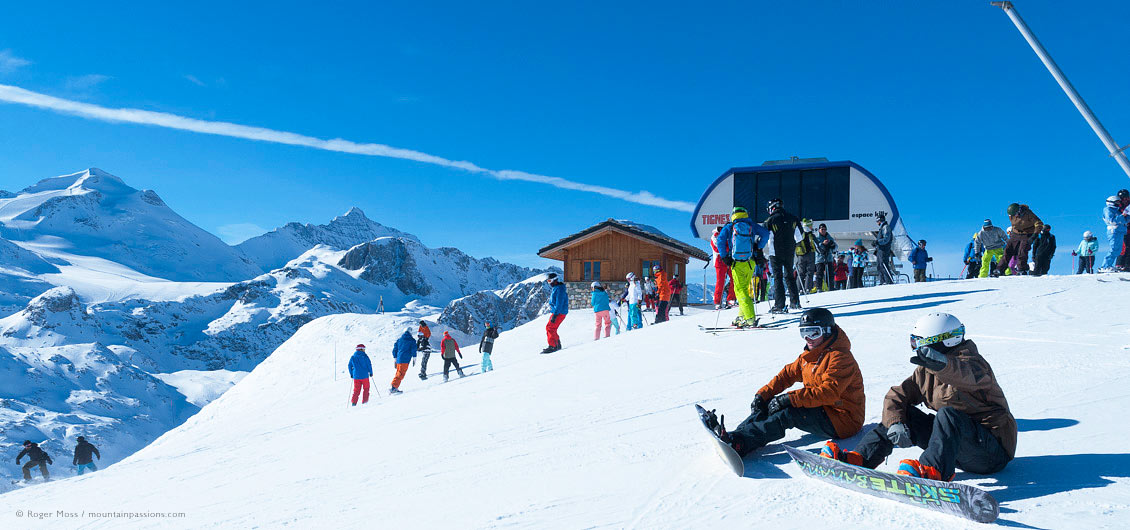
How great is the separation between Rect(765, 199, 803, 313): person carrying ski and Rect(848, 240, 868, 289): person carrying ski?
229 inches

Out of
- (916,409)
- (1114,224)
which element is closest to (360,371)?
(916,409)

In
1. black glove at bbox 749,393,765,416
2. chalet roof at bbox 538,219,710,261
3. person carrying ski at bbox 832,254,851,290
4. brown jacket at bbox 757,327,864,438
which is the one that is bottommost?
black glove at bbox 749,393,765,416

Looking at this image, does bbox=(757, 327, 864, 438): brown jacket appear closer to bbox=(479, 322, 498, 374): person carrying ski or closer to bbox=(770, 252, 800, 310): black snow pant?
bbox=(770, 252, 800, 310): black snow pant

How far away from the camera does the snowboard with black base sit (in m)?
2.90

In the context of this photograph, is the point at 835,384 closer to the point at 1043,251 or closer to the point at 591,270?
the point at 1043,251

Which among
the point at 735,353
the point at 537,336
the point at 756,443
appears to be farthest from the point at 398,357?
the point at 756,443

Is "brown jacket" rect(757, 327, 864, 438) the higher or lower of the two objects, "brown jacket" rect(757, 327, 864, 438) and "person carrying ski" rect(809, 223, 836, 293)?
the lower

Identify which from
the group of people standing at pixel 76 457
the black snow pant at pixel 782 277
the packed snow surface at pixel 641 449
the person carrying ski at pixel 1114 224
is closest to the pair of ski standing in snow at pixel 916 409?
the packed snow surface at pixel 641 449

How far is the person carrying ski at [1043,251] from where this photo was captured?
43.0 ft

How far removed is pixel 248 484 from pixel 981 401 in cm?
612

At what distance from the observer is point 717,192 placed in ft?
76.8

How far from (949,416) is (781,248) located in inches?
266

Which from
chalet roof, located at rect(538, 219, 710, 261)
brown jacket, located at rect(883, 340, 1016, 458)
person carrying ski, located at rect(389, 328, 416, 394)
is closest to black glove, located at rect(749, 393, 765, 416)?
brown jacket, located at rect(883, 340, 1016, 458)

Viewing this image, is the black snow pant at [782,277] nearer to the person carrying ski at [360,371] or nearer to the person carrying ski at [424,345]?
the person carrying ski at [360,371]
